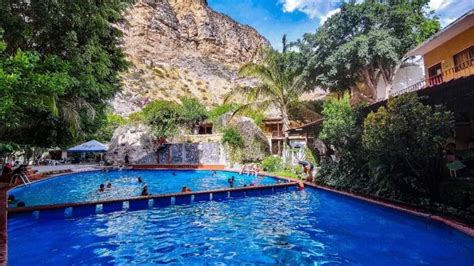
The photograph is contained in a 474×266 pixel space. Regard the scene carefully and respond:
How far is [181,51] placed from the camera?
65312mm

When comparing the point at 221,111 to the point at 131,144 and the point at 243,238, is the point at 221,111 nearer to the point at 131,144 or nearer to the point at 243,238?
the point at 131,144

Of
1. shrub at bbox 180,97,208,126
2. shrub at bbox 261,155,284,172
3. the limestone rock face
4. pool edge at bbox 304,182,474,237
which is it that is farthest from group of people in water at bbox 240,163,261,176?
the limestone rock face

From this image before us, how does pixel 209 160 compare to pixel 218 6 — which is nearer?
pixel 209 160

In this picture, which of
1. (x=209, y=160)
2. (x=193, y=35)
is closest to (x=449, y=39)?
(x=209, y=160)

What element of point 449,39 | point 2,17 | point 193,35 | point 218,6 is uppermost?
point 218,6

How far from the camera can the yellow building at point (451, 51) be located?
12.6m

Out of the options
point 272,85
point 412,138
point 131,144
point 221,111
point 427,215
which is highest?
point 221,111

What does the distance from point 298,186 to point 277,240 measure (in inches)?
328

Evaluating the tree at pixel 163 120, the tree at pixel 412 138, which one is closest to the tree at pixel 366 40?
the tree at pixel 163 120

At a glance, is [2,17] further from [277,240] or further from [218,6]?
[218,6]

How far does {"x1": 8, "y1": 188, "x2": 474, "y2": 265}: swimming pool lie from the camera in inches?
222

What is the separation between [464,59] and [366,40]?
861cm

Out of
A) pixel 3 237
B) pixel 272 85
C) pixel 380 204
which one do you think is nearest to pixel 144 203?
pixel 3 237

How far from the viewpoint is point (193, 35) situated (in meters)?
67.8
